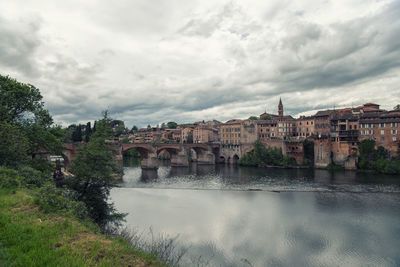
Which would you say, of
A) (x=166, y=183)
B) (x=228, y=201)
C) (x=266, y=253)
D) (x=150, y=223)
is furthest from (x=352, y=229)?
(x=166, y=183)

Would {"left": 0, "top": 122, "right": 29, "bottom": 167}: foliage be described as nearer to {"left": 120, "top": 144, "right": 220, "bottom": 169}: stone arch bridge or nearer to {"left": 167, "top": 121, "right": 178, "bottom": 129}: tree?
{"left": 120, "top": 144, "right": 220, "bottom": 169}: stone arch bridge

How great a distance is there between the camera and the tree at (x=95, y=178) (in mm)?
17641

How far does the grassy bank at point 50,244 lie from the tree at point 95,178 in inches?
260

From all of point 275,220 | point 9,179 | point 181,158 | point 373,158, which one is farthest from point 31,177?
point 373,158

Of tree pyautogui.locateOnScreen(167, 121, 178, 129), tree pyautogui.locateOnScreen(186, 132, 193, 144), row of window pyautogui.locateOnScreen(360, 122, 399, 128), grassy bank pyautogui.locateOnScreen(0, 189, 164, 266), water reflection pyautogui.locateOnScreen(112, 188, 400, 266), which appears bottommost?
water reflection pyautogui.locateOnScreen(112, 188, 400, 266)

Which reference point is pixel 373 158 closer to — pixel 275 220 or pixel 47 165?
pixel 275 220

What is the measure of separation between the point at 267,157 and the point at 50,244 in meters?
60.9

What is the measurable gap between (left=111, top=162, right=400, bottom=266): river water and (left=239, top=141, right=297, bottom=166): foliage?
67.5ft

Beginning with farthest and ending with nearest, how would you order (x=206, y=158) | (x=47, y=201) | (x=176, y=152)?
(x=206, y=158), (x=176, y=152), (x=47, y=201)

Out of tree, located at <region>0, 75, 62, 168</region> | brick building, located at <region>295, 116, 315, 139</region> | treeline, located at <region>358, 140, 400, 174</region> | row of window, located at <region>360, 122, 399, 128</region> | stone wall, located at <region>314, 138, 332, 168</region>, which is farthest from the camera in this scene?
brick building, located at <region>295, 116, 315, 139</region>

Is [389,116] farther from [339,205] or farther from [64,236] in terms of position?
[64,236]

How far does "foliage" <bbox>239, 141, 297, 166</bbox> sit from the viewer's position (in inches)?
2458

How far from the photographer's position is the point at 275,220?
24.1 metres

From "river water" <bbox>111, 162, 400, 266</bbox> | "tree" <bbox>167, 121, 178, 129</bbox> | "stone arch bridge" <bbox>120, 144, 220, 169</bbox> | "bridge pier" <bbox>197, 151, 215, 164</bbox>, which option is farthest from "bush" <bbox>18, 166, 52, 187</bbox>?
"tree" <bbox>167, 121, 178, 129</bbox>
